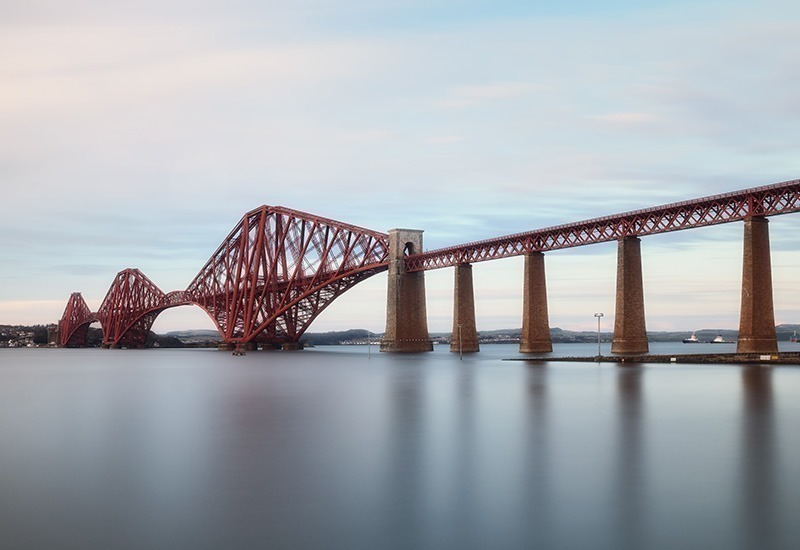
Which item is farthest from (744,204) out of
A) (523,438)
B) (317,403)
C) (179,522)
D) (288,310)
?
(288,310)

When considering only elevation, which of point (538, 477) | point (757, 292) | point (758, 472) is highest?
point (757, 292)

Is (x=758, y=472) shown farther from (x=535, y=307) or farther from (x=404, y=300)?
(x=404, y=300)

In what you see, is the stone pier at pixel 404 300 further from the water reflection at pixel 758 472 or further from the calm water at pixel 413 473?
the water reflection at pixel 758 472

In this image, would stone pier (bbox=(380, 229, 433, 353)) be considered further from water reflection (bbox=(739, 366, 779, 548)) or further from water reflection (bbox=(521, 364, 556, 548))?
water reflection (bbox=(739, 366, 779, 548))

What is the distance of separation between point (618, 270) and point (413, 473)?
186 feet

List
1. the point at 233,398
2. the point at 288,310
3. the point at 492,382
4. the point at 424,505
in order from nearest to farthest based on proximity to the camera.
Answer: the point at 424,505, the point at 233,398, the point at 492,382, the point at 288,310

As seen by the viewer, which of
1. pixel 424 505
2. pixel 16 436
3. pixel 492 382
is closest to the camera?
pixel 424 505

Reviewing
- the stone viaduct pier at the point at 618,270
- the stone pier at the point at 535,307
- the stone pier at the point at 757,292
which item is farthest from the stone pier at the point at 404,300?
the stone pier at the point at 757,292

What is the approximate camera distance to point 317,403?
41.4 m

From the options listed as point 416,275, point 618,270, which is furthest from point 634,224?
point 416,275

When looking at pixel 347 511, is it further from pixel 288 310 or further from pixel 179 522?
pixel 288 310

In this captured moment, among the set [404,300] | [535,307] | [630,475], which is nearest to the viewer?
[630,475]

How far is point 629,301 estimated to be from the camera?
232 ft

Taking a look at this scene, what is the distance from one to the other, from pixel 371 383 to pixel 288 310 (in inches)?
3054
